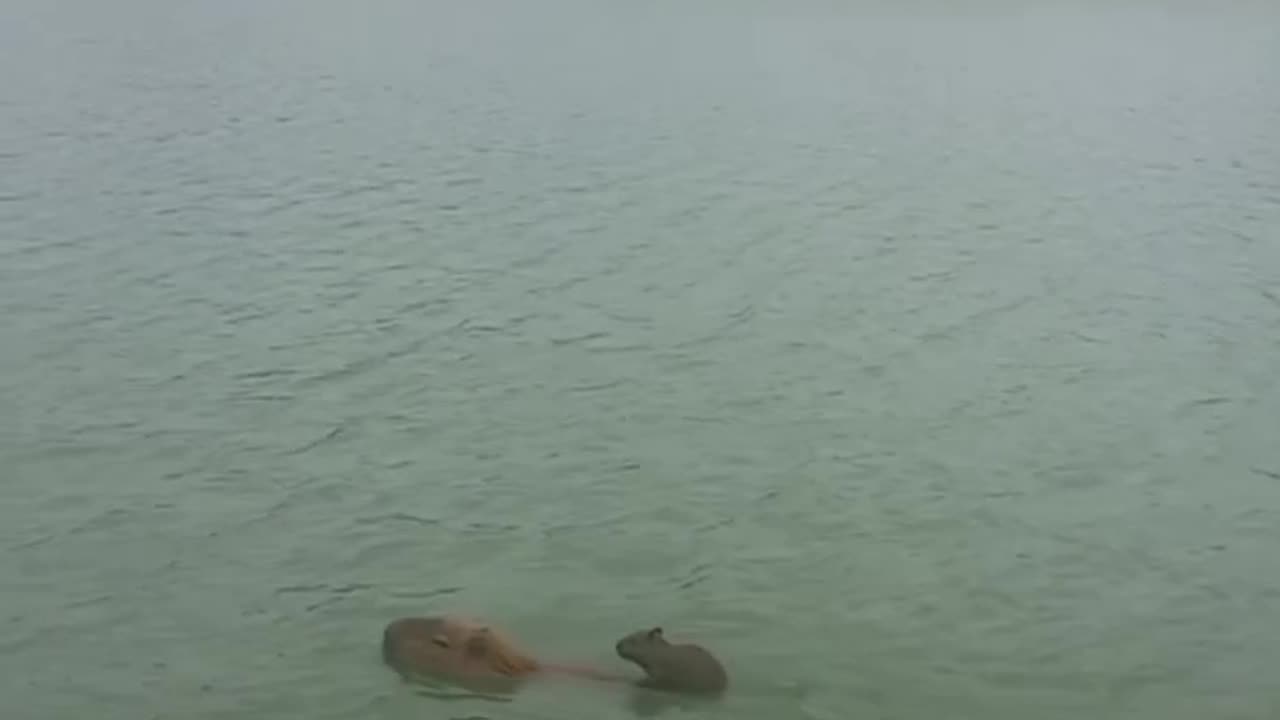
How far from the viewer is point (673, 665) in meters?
6.25

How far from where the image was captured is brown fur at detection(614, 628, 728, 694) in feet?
20.5

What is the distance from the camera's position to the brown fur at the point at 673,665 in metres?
6.24

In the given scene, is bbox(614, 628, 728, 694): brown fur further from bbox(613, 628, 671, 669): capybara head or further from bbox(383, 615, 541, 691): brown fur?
bbox(383, 615, 541, 691): brown fur

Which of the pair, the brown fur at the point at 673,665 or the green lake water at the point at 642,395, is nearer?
the brown fur at the point at 673,665

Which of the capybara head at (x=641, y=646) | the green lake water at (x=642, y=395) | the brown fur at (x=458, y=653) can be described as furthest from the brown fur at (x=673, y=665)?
the brown fur at (x=458, y=653)

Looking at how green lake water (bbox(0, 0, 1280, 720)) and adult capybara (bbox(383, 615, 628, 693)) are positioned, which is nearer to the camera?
adult capybara (bbox(383, 615, 628, 693))

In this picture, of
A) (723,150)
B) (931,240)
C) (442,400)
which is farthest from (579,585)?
(723,150)

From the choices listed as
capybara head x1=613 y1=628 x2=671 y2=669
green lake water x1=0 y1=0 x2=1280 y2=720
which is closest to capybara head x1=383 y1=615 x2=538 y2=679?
green lake water x1=0 y1=0 x2=1280 y2=720

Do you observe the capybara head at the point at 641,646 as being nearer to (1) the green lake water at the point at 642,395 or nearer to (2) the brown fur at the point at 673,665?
(2) the brown fur at the point at 673,665

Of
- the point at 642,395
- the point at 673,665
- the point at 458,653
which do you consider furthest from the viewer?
the point at 642,395

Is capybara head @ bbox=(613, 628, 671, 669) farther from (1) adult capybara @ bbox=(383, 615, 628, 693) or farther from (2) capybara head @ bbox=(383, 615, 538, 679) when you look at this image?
(2) capybara head @ bbox=(383, 615, 538, 679)

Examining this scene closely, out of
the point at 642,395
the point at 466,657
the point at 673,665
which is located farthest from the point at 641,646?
the point at 642,395

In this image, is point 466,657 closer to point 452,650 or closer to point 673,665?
point 452,650

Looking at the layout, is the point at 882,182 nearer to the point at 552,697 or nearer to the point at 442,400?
the point at 442,400
